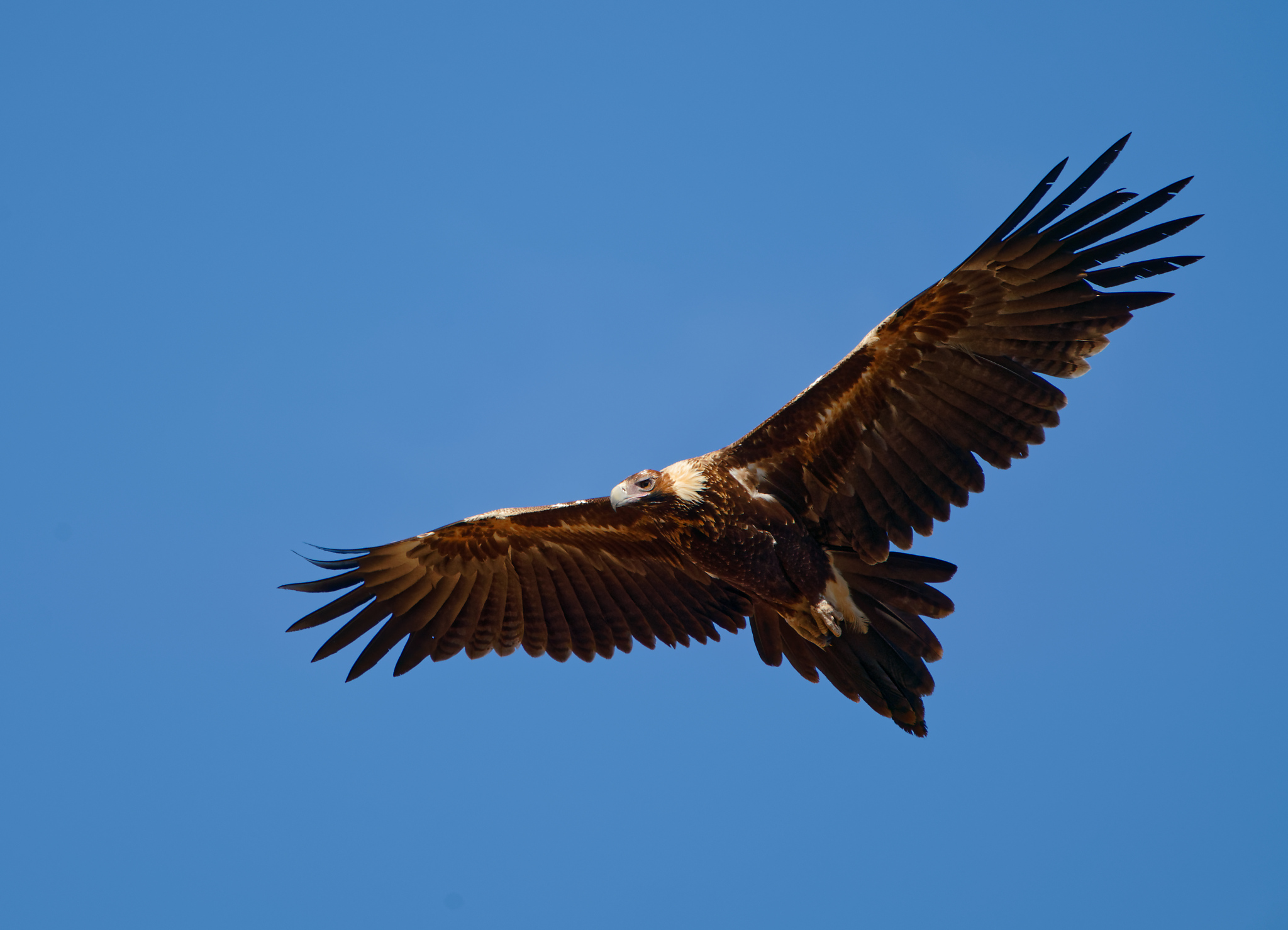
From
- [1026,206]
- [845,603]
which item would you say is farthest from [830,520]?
[1026,206]

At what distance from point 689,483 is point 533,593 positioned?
204cm

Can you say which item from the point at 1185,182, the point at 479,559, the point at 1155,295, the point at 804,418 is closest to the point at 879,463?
the point at 804,418

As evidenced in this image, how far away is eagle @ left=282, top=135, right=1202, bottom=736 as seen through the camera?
8047 mm

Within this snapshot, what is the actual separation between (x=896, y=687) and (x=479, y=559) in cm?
362

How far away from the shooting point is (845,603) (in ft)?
28.5

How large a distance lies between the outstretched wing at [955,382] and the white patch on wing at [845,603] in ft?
0.91

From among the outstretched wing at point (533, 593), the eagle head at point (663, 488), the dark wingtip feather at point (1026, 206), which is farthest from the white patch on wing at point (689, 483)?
the dark wingtip feather at point (1026, 206)

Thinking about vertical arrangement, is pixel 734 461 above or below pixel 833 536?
above

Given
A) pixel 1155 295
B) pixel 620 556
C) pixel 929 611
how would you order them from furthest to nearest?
pixel 620 556, pixel 929 611, pixel 1155 295

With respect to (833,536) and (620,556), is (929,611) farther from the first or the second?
(620,556)

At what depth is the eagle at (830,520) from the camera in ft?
26.4

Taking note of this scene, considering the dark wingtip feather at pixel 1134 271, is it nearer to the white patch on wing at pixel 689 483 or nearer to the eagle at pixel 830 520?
the eagle at pixel 830 520

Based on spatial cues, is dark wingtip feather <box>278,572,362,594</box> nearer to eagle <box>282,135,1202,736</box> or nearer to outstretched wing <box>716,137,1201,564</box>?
eagle <box>282,135,1202,736</box>

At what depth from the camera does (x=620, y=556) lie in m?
9.90
